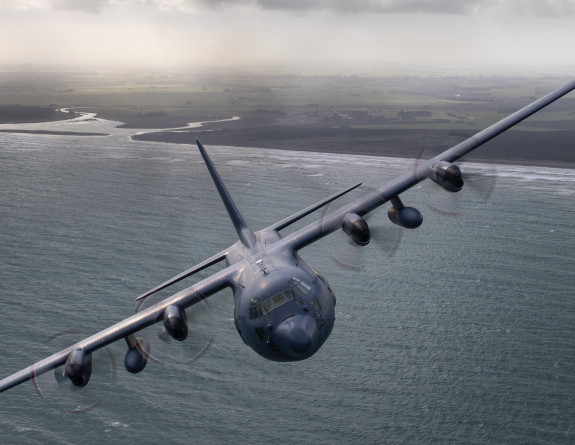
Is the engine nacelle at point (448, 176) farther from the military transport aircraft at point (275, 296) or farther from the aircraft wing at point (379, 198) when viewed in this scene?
the aircraft wing at point (379, 198)

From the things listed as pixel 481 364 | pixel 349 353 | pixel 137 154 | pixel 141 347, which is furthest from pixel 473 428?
pixel 137 154

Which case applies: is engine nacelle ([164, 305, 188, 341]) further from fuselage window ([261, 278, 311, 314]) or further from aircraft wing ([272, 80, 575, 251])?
aircraft wing ([272, 80, 575, 251])

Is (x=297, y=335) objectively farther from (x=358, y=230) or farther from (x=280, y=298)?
(x=358, y=230)

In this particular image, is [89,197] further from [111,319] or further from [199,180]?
[111,319]

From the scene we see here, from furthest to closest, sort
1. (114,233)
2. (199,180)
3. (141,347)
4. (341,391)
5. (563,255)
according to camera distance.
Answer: (199,180)
(114,233)
(563,255)
(341,391)
(141,347)

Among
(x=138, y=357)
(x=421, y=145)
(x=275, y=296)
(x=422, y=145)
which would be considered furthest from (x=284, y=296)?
(x=421, y=145)

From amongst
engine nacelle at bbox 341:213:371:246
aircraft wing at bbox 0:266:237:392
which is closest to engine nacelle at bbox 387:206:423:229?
engine nacelle at bbox 341:213:371:246
